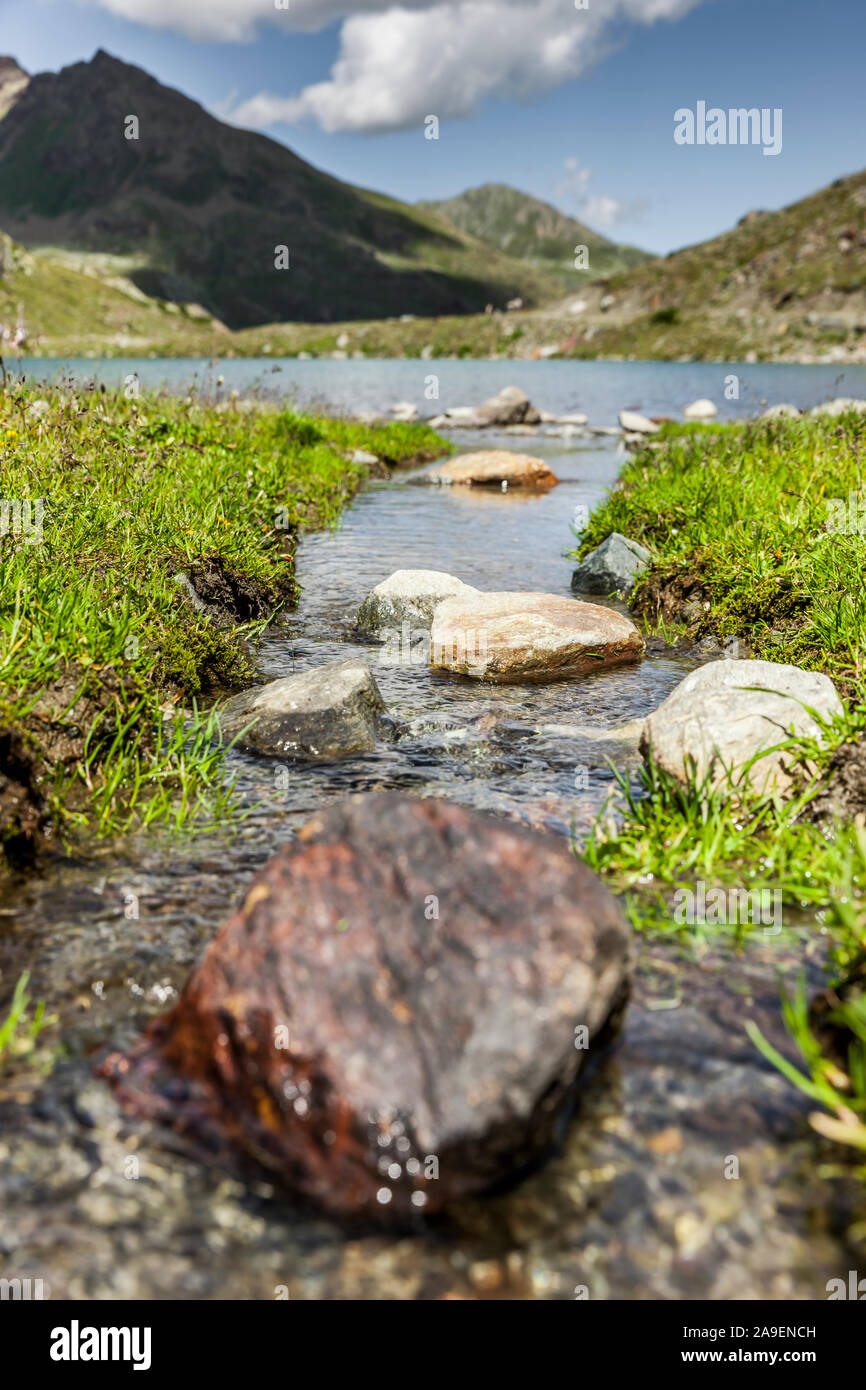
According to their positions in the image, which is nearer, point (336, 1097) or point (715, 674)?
point (336, 1097)

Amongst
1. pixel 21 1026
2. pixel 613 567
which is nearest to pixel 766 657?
pixel 613 567

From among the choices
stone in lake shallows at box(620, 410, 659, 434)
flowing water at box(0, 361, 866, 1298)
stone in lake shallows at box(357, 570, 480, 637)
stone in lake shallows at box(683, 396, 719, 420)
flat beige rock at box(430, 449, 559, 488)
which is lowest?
flowing water at box(0, 361, 866, 1298)

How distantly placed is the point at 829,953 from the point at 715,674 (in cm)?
250

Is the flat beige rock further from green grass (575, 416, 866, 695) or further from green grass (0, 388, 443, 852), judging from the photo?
green grass (0, 388, 443, 852)

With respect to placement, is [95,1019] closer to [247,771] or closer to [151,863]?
[151,863]

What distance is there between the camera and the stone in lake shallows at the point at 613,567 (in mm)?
11891

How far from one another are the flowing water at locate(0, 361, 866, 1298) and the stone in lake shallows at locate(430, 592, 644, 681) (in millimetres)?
2384

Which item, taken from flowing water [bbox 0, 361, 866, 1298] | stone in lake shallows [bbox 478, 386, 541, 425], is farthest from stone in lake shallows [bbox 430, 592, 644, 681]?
stone in lake shallows [bbox 478, 386, 541, 425]

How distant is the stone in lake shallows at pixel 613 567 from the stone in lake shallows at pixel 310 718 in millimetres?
5716

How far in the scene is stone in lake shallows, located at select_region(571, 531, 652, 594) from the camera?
1189 cm

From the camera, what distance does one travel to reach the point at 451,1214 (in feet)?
9.69

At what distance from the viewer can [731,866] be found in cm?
496

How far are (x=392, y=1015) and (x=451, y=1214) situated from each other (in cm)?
65
